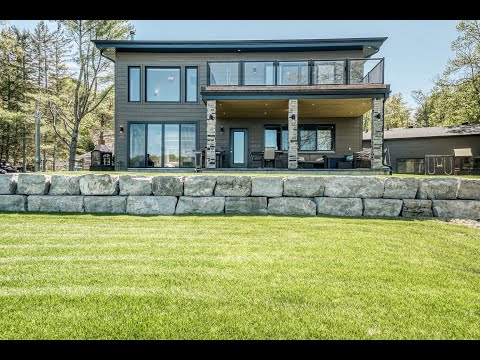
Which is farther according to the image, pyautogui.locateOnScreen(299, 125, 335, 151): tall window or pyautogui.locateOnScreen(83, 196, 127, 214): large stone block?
pyautogui.locateOnScreen(299, 125, 335, 151): tall window

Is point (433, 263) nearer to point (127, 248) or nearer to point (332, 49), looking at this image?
point (127, 248)

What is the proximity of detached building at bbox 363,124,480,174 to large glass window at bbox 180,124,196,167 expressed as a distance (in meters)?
13.2

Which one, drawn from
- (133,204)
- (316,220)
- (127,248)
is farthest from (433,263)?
(133,204)

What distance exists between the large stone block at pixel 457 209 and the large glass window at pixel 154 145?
11417mm

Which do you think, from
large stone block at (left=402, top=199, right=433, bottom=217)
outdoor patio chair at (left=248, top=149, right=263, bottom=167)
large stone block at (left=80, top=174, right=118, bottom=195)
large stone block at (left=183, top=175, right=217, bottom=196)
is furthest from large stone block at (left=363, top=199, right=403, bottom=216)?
outdoor patio chair at (left=248, top=149, right=263, bottom=167)

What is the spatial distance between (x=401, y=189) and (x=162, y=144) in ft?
36.0

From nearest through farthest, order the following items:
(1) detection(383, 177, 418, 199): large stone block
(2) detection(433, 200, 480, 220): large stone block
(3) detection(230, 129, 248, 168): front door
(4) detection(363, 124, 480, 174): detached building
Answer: (2) detection(433, 200, 480, 220): large stone block → (1) detection(383, 177, 418, 199): large stone block → (3) detection(230, 129, 248, 168): front door → (4) detection(363, 124, 480, 174): detached building

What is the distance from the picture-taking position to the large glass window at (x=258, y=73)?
40.4 feet

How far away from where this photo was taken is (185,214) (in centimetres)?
580

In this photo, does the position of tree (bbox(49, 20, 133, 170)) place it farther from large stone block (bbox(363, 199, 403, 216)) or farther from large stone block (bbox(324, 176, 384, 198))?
large stone block (bbox(363, 199, 403, 216))

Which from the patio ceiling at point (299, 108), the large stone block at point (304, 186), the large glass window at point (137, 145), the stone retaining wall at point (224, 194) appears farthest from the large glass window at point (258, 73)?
the stone retaining wall at point (224, 194)

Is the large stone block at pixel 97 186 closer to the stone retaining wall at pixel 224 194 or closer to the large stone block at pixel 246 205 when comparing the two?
the stone retaining wall at pixel 224 194

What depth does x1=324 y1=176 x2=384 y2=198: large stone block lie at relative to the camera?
5824 mm

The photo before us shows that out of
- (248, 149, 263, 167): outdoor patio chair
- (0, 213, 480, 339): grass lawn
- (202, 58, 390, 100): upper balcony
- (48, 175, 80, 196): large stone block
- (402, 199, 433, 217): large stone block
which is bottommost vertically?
(0, 213, 480, 339): grass lawn
